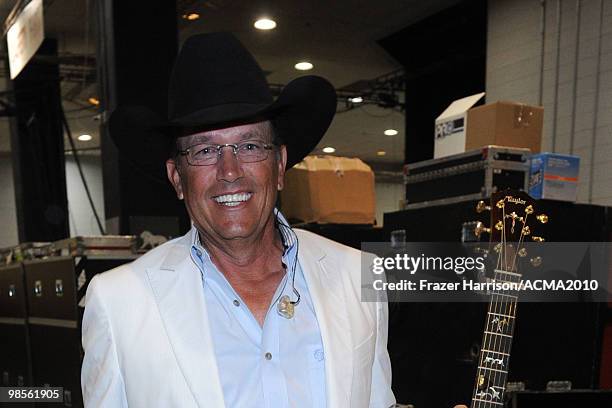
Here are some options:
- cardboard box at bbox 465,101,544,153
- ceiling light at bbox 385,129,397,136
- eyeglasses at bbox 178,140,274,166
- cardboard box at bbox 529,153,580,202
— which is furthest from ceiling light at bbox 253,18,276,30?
eyeglasses at bbox 178,140,274,166

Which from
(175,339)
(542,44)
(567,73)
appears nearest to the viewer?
(175,339)

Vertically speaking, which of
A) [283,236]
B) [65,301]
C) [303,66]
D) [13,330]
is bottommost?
[13,330]

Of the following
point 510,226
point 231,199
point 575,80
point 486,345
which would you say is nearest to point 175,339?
point 231,199

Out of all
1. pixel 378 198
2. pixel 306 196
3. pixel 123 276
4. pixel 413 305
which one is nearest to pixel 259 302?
pixel 123 276

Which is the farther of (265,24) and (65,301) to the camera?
(265,24)

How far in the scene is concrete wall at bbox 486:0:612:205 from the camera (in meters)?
5.21

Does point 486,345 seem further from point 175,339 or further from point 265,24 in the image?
point 265,24

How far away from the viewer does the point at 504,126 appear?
139 inches

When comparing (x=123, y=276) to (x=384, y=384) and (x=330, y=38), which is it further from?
(x=330, y=38)

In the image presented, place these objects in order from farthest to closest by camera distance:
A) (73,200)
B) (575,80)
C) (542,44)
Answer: (73,200) < (542,44) < (575,80)

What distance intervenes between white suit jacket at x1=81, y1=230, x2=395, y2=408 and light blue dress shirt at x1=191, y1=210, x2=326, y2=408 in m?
0.04

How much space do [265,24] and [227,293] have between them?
6795 millimetres

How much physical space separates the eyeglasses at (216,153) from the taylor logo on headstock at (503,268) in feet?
2.85

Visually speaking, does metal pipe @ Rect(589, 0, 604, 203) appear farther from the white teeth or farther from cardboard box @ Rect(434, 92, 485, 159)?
the white teeth
